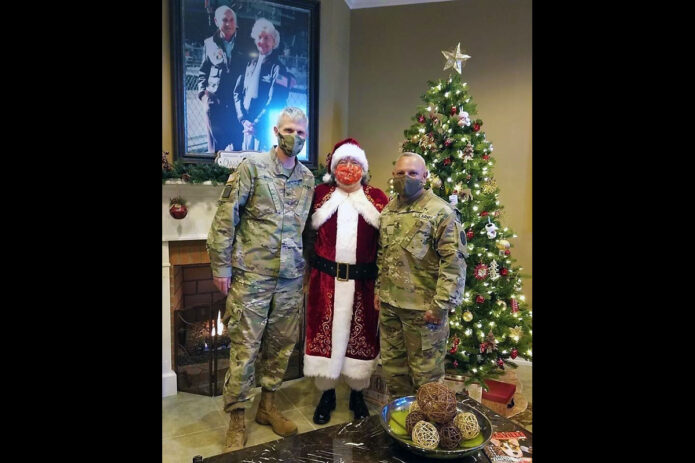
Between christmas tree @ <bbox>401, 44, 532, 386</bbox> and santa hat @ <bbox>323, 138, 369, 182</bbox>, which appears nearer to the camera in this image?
santa hat @ <bbox>323, 138, 369, 182</bbox>

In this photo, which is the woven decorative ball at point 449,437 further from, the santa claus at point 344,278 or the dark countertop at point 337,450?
the santa claus at point 344,278

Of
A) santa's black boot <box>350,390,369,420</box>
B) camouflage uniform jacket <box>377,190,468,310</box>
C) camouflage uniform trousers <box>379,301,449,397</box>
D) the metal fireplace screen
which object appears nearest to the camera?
camouflage uniform jacket <box>377,190,468,310</box>

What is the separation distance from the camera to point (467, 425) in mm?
1531

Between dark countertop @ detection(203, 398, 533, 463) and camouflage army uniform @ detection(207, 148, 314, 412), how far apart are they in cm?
85

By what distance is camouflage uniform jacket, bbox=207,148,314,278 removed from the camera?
2.34 meters

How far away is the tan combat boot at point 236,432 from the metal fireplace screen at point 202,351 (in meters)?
0.64

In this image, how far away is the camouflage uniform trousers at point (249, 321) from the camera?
7.90ft

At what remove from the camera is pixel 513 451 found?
160 cm

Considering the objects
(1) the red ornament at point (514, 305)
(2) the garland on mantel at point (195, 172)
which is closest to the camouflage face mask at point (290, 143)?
(2) the garland on mantel at point (195, 172)

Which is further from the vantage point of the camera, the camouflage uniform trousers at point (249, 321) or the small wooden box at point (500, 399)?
the small wooden box at point (500, 399)

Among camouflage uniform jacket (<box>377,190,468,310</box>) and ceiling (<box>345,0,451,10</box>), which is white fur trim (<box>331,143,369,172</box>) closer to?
camouflage uniform jacket (<box>377,190,468,310</box>)

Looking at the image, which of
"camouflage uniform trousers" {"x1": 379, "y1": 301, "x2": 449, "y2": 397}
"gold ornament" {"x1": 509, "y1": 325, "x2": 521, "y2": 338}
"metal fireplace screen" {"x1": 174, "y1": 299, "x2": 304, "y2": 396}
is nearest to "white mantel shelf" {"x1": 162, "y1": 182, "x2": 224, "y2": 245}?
"metal fireplace screen" {"x1": 174, "y1": 299, "x2": 304, "y2": 396}
